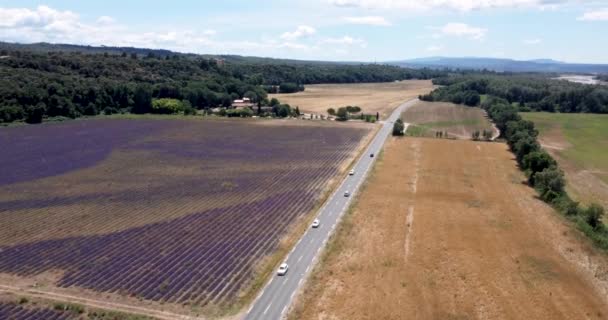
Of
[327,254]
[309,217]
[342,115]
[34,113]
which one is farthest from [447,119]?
[34,113]

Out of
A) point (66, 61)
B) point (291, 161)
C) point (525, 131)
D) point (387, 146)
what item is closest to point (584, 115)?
point (525, 131)

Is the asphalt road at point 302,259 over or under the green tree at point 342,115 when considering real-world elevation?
under

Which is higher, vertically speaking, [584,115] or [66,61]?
[66,61]

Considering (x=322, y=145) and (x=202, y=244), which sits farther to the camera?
(x=322, y=145)

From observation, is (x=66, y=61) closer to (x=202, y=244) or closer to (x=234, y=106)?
(x=234, y=106)

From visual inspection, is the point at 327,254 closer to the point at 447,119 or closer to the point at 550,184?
the point at 550,184

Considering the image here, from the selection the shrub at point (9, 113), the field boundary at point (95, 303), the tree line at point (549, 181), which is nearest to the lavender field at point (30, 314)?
the field boundary at point (95, 303)

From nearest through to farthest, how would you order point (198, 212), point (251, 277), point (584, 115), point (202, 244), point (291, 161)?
point (251, 277) → point (202, 244) → point (198, 212) → point (291, 161) → point (584, 115)

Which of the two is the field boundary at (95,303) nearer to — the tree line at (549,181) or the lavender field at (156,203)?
the lavender field at (156,203)

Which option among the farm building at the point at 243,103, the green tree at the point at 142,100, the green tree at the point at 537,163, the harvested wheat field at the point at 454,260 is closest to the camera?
the harvested wheat field at the point at 454,260
